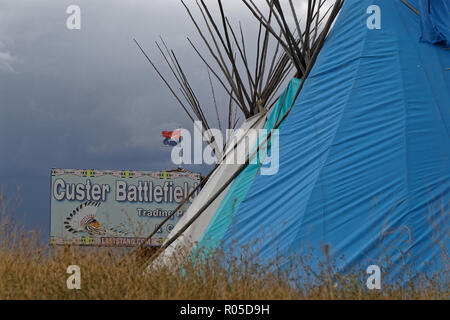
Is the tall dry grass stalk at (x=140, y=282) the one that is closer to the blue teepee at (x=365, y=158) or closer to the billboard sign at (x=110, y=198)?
the blue teepee at (x=365, y=158)

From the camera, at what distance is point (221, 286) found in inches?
158

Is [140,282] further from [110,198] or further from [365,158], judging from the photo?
[110,198]

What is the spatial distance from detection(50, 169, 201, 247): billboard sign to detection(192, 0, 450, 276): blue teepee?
9.28 meters

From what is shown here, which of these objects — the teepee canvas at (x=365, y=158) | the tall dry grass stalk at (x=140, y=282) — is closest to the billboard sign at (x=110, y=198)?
the teepee canvas at (x=365, y=158)

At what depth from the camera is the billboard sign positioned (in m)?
15.2

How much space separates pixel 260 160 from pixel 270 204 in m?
0.82

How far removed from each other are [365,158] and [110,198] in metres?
11.0

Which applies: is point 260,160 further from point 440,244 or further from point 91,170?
point 91,170

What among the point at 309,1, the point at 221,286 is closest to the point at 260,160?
the point at 309,1

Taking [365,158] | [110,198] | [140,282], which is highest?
[110,198]

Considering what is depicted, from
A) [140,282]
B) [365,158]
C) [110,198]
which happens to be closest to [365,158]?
[365,158]

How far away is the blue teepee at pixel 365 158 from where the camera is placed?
508cm

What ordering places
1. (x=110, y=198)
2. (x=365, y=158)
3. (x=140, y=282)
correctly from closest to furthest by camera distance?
(x=140, y=282) → (x=365, y=158) → (x=110, y=198)

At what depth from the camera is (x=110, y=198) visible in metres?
15.4
